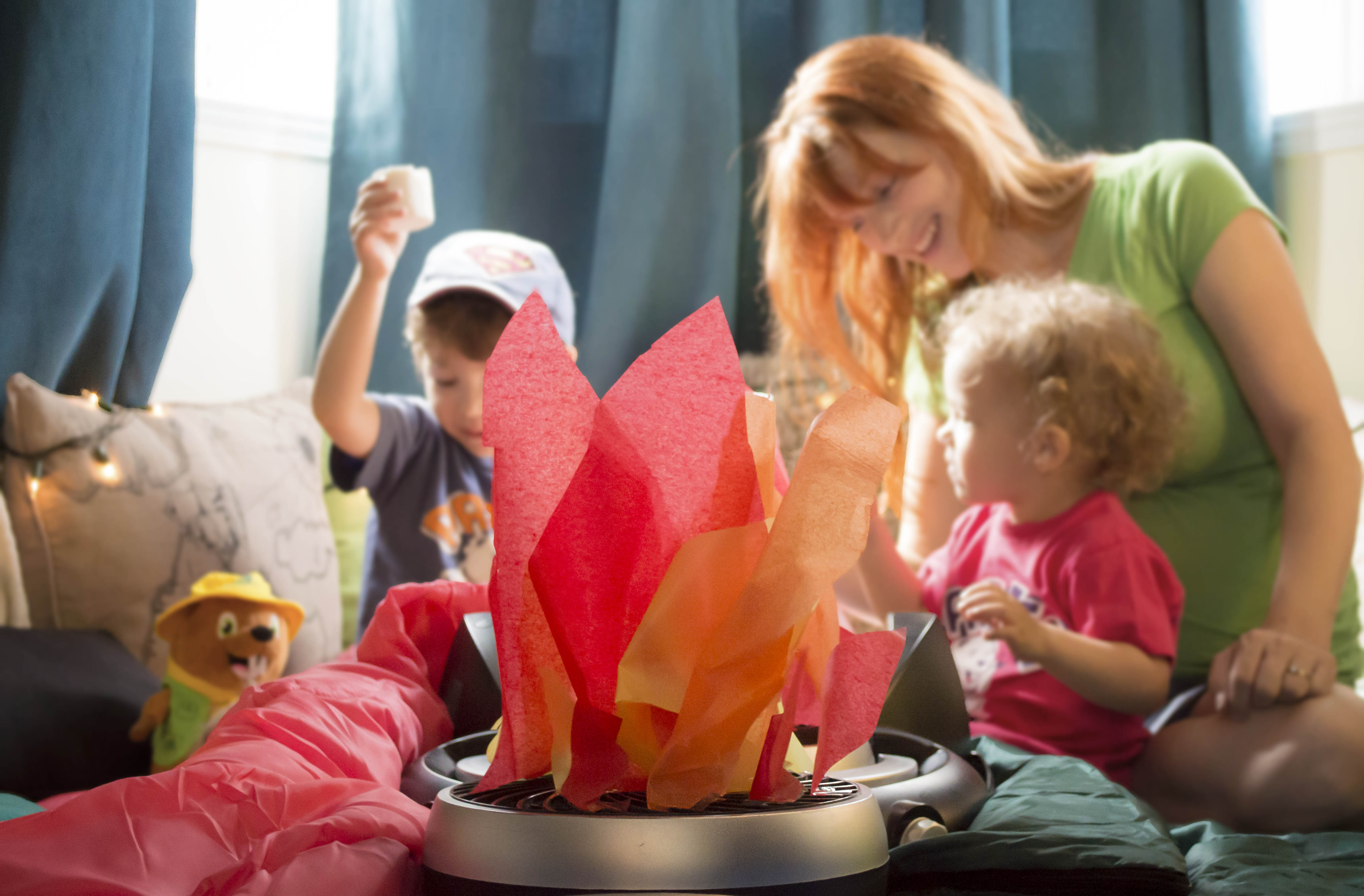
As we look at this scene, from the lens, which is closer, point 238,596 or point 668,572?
point 668,572

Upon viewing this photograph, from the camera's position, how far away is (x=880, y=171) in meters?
1.28

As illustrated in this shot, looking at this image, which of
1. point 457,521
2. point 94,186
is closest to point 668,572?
point 94,186

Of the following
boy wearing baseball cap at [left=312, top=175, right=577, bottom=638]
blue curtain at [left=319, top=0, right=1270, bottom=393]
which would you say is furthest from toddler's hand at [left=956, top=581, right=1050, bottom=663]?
blue curtain at [left=319, top=0, right=1270, bottom=393]

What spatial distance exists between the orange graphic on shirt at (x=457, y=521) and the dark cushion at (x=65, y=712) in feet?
1.62

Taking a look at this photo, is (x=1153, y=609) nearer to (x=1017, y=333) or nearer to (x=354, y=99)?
(x=1017, y=333)

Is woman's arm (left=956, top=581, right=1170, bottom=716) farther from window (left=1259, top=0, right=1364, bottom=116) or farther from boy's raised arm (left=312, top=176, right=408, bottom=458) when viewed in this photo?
window (left=1259, top=0, right=1364, bottom=116)

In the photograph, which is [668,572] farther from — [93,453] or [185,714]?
[93,453]

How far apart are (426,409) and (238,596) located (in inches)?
22.0

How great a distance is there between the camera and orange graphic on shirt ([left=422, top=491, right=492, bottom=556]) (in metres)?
1.50

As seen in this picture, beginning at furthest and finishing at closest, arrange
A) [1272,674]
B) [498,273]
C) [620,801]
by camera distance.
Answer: [498,273] < [1272,674] < [620,801]

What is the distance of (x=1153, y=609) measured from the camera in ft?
3.34

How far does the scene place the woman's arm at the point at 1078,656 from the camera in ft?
3.08

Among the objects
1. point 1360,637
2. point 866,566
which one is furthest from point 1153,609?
point 1360,637

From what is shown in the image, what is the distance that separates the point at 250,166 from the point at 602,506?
61.9 inches
